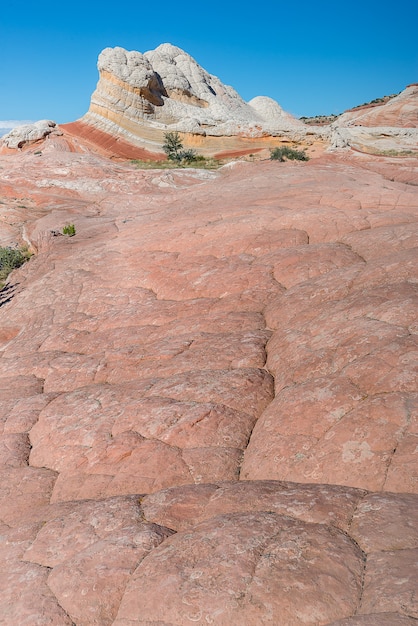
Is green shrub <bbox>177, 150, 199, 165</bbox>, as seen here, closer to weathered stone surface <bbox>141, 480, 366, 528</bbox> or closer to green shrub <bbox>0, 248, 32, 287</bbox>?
green shrub <bbox>0, 248, 32, 287</bbox>

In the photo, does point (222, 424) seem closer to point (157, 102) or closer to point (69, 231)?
point (69, 231)

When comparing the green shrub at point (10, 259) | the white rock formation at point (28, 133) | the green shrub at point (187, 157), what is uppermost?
the white rock formation at point (28, 133)

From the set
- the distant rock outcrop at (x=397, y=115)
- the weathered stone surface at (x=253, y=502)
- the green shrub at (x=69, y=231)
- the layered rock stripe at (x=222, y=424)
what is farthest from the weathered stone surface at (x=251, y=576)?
the distant rock outcrop at (x=397, y=115)

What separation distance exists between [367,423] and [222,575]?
7.31 ft

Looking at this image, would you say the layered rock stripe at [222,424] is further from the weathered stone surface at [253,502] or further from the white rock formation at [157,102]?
the white rock formation at [157,102]

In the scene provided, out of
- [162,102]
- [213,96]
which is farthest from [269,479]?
[213,96]

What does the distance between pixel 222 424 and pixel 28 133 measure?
40730 mm

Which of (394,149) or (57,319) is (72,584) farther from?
(394,149)

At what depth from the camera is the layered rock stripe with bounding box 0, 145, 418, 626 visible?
3715 millimetres

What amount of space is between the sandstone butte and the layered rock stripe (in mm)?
23

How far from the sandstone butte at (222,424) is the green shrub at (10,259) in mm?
2652

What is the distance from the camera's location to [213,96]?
54.5 meters

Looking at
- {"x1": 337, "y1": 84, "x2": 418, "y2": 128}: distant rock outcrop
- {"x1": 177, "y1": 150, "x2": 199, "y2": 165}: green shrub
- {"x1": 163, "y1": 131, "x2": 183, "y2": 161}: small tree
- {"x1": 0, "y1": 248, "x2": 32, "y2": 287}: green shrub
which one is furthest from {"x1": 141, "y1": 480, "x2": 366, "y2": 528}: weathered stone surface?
{"x1": 337, "y1": 84, "x2": 418, "y2": 128}: distant rock outcrop

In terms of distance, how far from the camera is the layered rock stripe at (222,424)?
3.71 m
